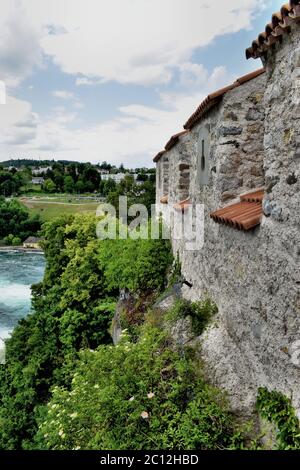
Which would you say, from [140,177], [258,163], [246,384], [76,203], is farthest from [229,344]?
[76,203]

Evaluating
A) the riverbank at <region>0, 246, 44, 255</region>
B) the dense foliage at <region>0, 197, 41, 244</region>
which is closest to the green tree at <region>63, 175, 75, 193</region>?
the dense foliage at <region>0, 197, 41, 244</region>

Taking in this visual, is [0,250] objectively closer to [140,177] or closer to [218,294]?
[140,177]

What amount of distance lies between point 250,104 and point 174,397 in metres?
4.17

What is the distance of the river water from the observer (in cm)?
3312

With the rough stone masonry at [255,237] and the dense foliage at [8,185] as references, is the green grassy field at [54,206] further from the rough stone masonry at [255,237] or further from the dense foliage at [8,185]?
the rough stone masonry at [255,237]

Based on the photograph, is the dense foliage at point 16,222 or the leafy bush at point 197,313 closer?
the leafy bush at point 197,313

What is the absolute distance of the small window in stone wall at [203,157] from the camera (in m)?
7.22

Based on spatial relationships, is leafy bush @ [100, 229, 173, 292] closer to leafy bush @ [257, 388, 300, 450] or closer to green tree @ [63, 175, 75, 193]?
leafy bush @ [257, 388, 300, 450]

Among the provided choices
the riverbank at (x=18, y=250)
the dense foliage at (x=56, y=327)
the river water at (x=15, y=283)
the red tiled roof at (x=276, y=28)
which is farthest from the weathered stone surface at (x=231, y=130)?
the riverbank at (x=18, y=250)

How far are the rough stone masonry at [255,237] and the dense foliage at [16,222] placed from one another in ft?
205

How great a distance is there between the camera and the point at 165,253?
1138cm

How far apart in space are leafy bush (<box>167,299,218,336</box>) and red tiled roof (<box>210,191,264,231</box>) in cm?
165

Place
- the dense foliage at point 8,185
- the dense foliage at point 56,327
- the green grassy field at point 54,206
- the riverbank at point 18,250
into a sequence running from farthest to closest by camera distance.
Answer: the dense foliage at point 8,185 → the green grassy field at point 54,206 → the riverbank at point 18,250 → the dense foliage at point 56,327

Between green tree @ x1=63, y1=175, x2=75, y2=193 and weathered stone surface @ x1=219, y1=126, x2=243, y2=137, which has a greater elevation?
green tree @ x1=63, y1=175, x2=75, y2=193
